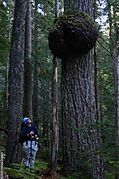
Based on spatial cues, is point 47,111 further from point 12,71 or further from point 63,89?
point 63,89

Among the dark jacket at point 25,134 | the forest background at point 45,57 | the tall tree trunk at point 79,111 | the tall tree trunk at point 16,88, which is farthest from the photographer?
the forest background at point 45,57

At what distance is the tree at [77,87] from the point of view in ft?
30.4

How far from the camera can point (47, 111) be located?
33656mm

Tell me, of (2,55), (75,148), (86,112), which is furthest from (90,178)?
(2,55)

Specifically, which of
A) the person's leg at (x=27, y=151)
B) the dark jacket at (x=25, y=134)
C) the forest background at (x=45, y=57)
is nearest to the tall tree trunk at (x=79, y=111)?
the dark jacket at (x=25, y=134)

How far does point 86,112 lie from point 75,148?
3.06 ft

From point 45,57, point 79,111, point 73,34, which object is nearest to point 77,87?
point 79,111

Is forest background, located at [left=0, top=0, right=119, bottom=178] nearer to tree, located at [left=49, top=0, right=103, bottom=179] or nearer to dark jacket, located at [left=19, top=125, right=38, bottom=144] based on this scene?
dark jacket, located at [left=19, top=125, right=38, bottom=144]

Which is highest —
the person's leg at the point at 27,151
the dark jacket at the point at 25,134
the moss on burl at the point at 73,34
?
the moss on burl at the point at 73,34

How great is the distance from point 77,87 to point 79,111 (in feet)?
2.00

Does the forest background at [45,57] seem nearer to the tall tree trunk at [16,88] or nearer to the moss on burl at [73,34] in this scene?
the tall tree trunk at [16,88]

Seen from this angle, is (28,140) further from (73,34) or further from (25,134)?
(73,34)

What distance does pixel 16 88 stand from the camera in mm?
12188

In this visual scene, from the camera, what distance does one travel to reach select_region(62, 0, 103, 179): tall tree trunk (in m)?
9.23
